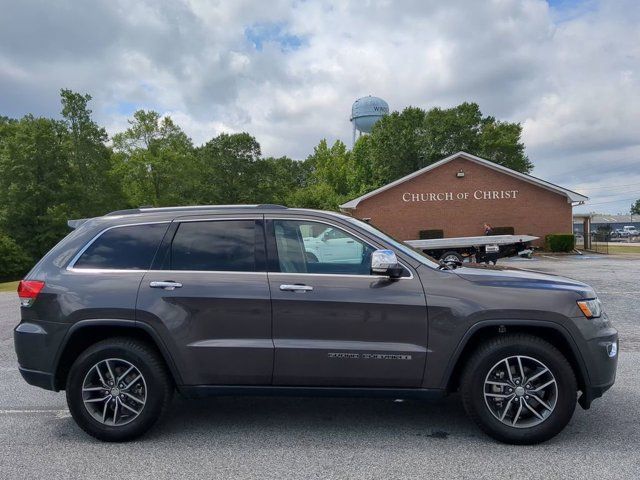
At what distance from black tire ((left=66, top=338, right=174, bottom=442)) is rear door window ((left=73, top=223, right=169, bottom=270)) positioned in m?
0.65

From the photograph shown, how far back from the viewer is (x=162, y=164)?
4388 cm

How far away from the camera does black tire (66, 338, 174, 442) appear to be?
13.0 feet

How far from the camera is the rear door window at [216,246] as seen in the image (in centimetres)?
407

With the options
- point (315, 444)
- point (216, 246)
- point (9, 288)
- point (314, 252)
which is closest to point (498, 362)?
point (315, 444)

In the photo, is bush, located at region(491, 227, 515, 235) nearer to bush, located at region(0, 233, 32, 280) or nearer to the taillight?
the taillight

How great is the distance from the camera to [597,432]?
4.02 meters

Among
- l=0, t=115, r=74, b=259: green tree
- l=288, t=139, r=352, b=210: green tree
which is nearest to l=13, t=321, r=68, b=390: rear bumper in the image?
l=0, t=115, r=74, b=259: green tree

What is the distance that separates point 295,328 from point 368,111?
208ft

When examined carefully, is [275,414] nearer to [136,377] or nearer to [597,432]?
[136,377]

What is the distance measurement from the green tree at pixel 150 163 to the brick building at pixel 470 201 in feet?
67.6

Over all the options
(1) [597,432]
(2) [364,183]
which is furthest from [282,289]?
(2) [364,183]

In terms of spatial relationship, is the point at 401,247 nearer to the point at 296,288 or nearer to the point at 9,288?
the point at 296,288

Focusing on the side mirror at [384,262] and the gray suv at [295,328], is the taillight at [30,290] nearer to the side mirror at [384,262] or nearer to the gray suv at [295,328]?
the gray suv at [295,328]

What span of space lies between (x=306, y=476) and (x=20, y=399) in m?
3.51
